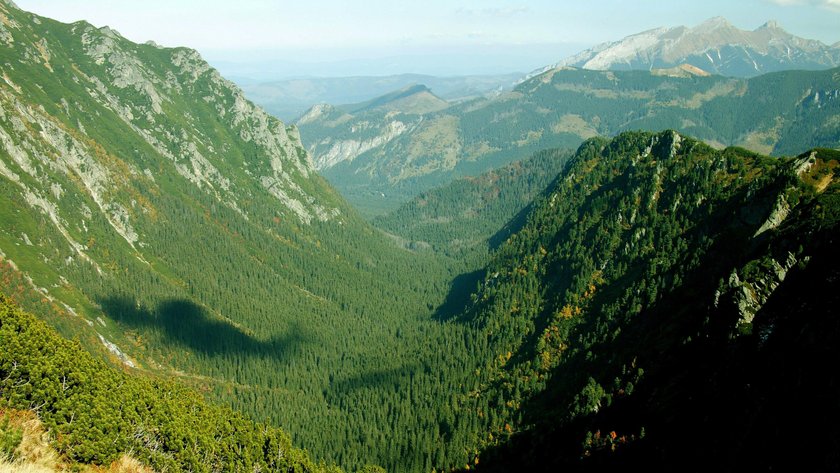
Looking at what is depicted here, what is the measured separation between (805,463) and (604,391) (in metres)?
53.0

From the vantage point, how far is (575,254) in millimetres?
195125

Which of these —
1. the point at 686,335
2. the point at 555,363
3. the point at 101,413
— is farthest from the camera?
the point at 555,363

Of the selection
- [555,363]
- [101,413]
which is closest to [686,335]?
[555,363]

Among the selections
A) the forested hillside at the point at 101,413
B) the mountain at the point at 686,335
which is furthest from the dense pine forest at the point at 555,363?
the mountain at the point at 686,335

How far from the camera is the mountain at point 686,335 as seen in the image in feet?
238

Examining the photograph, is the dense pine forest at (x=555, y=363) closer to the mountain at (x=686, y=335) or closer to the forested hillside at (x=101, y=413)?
the forested hillside at (x=101, y=413)

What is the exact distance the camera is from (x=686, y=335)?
104812 millimetres

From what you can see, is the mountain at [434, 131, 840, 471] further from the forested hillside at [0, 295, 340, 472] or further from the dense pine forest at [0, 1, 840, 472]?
the forested hillside at [0, 295, 340, 472]

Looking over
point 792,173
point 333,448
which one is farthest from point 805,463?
point 333,448

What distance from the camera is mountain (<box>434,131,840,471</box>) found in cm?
7254

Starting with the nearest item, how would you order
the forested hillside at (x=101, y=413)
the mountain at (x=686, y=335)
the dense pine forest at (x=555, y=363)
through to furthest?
the forested hillside at (x=101, y=413), the dense pine forest at (x=555, y=363), the mountain at (x=686, y=335)

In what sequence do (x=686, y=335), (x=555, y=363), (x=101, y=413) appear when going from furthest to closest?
(x=555, y=363) < (x=686, y=335) < (x=101, y=413)

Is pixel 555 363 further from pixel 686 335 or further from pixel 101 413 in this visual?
pixel 101 413

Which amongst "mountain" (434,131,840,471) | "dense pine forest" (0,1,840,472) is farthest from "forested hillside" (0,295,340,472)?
"mountain" (434,131,840,471)
